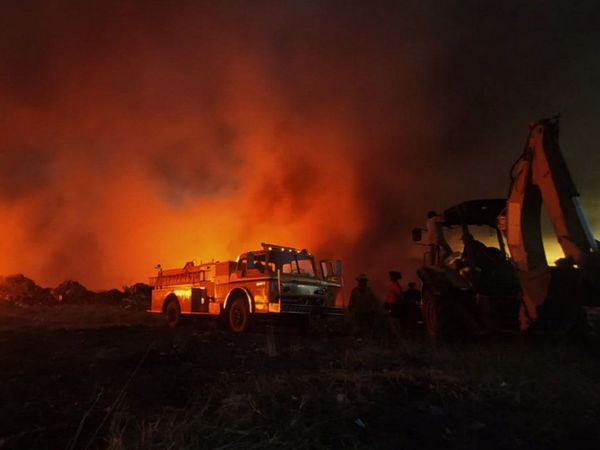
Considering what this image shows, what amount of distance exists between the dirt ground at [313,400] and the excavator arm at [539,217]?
1.07 metres

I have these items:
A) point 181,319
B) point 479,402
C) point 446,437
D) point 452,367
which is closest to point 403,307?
point 452,367

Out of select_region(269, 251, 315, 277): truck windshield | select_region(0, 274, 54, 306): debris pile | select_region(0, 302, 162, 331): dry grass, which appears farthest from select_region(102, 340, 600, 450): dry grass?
select_region(0, 274, 54, 306): debris pile

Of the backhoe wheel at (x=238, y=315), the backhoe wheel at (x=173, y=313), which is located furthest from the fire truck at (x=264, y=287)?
the backhoe wheel at (x=173, y=313)

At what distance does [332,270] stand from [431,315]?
5.70 meters

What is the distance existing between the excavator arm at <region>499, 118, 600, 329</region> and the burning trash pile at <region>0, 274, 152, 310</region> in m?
A: 20.6

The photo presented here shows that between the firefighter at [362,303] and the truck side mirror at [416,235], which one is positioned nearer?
the truck side mirror at [416,235]

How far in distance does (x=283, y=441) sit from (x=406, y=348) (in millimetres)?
4659

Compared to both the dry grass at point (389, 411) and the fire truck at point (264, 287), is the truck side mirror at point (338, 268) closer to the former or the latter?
the fire truck at point (264, 287)

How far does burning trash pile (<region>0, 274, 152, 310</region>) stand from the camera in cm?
2425

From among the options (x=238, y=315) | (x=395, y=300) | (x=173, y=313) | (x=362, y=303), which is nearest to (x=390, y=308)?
(x=395, y=300)

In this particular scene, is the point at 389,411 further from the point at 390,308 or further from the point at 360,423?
the point at 390,308

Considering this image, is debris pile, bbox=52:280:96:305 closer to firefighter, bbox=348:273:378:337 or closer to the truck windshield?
the truck windshield

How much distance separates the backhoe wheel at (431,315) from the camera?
7828mm

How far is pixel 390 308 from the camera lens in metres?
10.2
